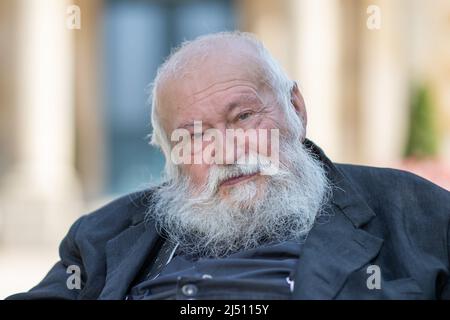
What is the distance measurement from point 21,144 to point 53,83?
1176mm

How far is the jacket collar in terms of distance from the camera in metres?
3.03

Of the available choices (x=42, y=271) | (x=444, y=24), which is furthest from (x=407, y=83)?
(x=42, y=271)

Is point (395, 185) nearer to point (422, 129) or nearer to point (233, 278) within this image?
point (233, 278)

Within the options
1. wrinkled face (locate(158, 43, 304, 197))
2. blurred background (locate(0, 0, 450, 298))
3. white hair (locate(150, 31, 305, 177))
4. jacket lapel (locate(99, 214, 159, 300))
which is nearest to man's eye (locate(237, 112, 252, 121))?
wrinkled face (locate(158, 43, 304, 197))

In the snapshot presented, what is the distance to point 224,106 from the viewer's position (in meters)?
3.50

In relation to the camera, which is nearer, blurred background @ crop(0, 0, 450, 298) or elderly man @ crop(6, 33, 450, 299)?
elderly man @ crop(6, 33, 450, 299)

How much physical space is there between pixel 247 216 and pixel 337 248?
0.45m

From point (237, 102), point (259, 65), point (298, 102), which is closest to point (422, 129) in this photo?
point (298, 102)

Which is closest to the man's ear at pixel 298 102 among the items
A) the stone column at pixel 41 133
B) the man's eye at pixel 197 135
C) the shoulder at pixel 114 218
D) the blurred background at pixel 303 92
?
the man's eye at pixel 197 135

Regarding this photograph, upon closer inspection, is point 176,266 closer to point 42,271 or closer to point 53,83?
point 42,271

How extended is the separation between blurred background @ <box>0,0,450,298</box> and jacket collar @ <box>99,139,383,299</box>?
726 cm

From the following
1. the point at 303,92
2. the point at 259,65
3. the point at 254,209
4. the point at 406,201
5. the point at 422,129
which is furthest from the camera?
the point at 303,92

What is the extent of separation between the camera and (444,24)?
13141mm

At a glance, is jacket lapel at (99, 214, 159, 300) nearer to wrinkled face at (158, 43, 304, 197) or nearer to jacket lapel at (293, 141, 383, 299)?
wrinkled face at (158, 43, 304, 197)
